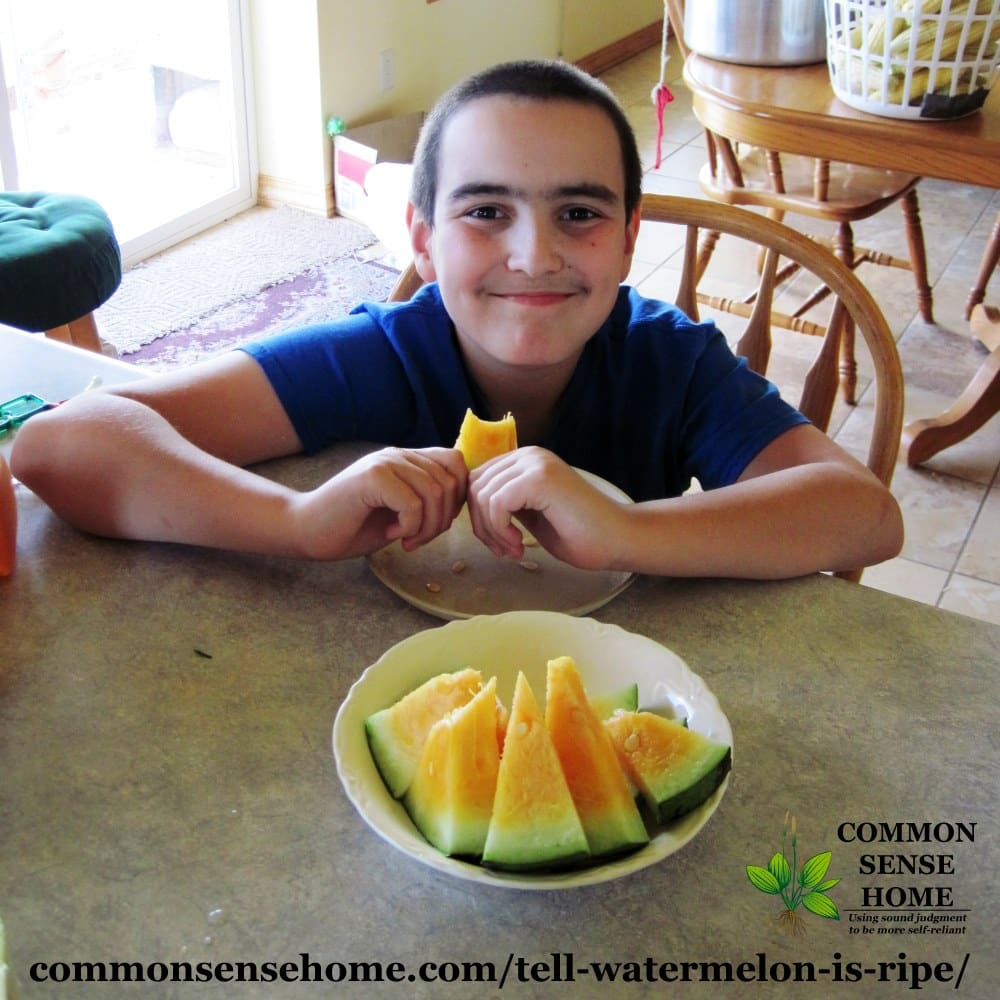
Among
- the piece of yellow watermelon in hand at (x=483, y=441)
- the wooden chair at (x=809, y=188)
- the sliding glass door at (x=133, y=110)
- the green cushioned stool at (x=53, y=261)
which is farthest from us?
the sliding glass door at (x=133, y=110)

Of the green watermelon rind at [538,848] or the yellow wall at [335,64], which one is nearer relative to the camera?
the green watermelon rind at [538,848]

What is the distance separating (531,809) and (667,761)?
0.29ft

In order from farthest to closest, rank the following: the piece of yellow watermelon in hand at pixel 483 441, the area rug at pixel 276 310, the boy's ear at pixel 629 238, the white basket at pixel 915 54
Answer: the area rug at pixel 276 310 < the white basket at pixel 915 54 < the boy's ear at pixel 629 238 < the piece of yellow watermelon in hand at pixel 483 441

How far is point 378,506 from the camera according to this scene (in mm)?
841

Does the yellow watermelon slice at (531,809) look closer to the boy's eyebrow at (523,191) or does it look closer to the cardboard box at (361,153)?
the boy's eyebrow at (523,191)

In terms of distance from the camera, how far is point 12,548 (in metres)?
0.83

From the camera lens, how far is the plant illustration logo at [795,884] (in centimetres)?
58

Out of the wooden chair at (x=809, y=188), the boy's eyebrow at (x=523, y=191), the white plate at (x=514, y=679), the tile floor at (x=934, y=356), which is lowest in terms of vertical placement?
the tile floor at (x=934, y=356)

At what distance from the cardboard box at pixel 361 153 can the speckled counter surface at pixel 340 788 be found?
270 cm

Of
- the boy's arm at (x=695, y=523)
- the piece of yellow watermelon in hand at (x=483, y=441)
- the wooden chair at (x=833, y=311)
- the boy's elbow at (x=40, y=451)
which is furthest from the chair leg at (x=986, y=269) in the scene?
the boy's elbow at (x=40, y=451)

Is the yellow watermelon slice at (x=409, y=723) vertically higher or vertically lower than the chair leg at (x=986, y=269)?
higher

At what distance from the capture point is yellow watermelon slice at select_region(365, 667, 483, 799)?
2.08 feet

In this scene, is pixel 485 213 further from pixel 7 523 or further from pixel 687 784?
pixel 687 784

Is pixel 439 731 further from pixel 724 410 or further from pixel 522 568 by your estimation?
pixel 724 410
